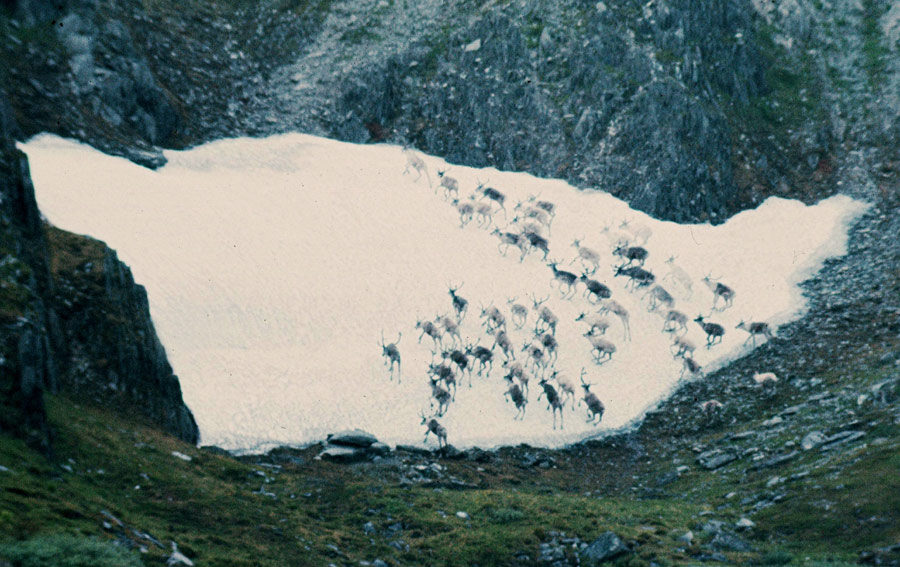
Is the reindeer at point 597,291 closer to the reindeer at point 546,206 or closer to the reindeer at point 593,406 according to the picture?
the reindeer at point 546,206

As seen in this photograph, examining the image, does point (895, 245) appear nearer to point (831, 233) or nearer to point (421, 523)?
point (831, 233)

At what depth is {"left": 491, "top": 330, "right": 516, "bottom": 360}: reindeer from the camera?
3806 cm

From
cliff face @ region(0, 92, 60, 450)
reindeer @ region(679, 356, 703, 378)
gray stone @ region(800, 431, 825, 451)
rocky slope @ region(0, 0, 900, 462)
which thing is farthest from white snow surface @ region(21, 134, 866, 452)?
cliff face @ region(0, 92, 60, 450)

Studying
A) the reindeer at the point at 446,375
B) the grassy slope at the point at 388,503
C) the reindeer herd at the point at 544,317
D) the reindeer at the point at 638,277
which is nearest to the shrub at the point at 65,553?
the grassy slope at the point at 388,503

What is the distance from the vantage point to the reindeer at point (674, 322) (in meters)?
41.4

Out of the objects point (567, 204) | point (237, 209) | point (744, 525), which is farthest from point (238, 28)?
point (744, 525)

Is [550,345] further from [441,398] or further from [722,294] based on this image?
[722,294]

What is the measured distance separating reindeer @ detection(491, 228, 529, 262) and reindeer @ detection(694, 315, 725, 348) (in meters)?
11.0

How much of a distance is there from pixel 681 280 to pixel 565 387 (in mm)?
14104

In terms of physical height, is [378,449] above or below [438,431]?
below

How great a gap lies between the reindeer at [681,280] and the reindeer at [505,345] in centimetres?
1297

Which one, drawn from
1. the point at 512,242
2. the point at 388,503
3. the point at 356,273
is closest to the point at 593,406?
the point at 388,503

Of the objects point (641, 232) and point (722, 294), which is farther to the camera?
point (641, 232)

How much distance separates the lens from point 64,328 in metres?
24.5
